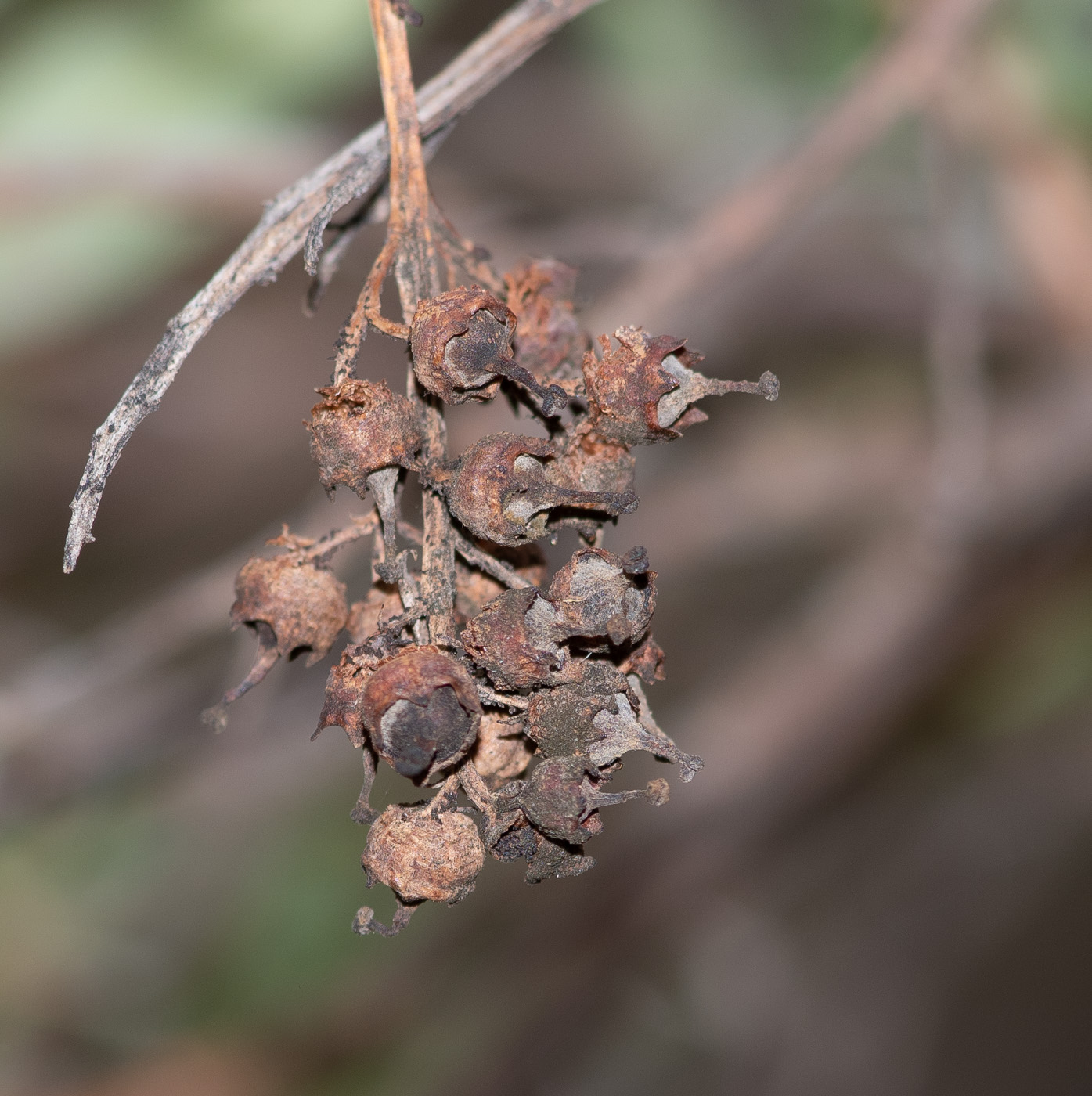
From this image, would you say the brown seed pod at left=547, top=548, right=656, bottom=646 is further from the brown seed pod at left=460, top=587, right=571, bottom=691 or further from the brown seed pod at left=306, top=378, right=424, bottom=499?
the brown seed pod at left=306, top=378, right=424, bottom=499

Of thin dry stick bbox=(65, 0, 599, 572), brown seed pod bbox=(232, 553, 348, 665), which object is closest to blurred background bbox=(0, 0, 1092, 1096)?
thin dry stick bbox=(65, 0, 599, 572)

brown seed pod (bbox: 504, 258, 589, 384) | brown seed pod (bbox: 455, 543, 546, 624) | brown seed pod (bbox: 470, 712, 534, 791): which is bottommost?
brown seed pod (bbox: 470, 712, 534, 791)

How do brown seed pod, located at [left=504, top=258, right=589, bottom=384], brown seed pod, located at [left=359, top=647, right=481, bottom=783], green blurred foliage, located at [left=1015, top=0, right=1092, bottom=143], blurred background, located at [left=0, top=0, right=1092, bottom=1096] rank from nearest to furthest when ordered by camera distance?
brown seed pod, located at [left=359, top=647, right=481, bottom=783] < brown seed pod, located at [left=504, top=258, right=589, bottom=384] < blurred background, located at [left=0, top=0, right=1092, bottom=1096] < green blurred foliage, located at [left=1015, top=0, right=1092, bottom=143]

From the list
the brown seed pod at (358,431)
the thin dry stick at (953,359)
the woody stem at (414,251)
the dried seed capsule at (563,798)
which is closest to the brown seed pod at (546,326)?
the woody stem at (414,251)

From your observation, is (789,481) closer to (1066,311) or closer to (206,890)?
(1066,311)

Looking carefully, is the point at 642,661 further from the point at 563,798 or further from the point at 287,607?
the point at 287,607

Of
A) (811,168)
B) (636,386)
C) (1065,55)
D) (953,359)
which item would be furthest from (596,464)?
(1065,55)

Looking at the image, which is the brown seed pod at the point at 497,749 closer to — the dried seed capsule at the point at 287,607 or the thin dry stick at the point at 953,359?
the dried seed capsule at the point at 287,607
